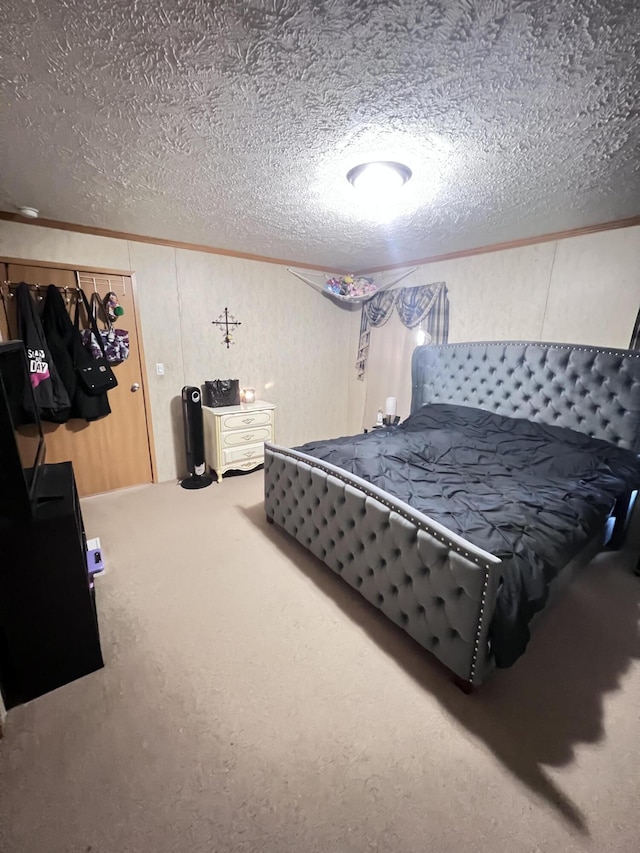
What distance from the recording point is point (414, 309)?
396 cm

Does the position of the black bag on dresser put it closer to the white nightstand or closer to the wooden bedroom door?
the white nightstand

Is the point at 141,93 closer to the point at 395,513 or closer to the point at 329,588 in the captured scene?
the point at 395,513

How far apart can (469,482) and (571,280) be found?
6.55 feet

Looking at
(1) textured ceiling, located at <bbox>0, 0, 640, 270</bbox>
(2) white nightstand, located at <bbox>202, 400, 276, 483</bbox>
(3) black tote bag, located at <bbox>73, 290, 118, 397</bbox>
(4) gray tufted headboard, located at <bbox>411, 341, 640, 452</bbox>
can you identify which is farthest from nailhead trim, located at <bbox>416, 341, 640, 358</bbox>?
(3) black tote bag, located at <bbox>73, 290, 118, 397</bbox>

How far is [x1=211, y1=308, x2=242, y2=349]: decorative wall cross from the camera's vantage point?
148 inches

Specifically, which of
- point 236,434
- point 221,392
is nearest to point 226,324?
point 221,392

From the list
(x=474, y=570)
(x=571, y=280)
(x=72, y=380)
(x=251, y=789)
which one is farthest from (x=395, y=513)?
(x=72, y=380)

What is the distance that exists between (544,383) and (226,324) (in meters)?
3.11

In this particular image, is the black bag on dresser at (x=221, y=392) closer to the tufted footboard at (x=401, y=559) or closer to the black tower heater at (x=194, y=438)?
the black tower heater at (x=194, y=438)

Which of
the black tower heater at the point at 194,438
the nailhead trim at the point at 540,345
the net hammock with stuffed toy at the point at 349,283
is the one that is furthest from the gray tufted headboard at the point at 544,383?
the black tower heater at the point at 194,438

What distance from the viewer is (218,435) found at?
351 centimetres

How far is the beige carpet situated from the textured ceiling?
2385 millimetres

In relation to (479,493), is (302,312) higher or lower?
higher

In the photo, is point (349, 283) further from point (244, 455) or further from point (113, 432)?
point (113, 432)
